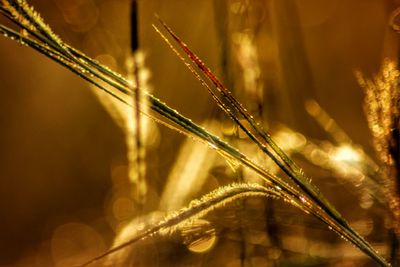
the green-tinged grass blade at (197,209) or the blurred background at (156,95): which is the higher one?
the blurred background at (156,95)

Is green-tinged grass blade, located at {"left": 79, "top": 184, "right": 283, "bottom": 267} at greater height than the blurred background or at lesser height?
lesser

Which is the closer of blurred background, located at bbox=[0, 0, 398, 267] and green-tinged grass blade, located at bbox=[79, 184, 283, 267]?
green-tinged grass blade, located at bbox=[79, 184, 283, 267]

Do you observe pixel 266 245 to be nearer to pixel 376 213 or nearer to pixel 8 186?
pixel 376 213

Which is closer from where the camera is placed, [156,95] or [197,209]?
[197,209]

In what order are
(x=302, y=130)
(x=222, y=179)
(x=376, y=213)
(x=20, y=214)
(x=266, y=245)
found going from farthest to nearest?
(x=20, y=214), (x=302, y=130), (x=222, y=179), (x=376, y=213), (x=266, y=245)

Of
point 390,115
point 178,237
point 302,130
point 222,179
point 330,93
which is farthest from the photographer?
point 330,93

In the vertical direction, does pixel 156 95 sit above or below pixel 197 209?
above

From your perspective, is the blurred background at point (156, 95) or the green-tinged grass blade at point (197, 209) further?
the blurred background at point (156, 95)

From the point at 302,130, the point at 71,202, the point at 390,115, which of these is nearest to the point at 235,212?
the point at 390,115
